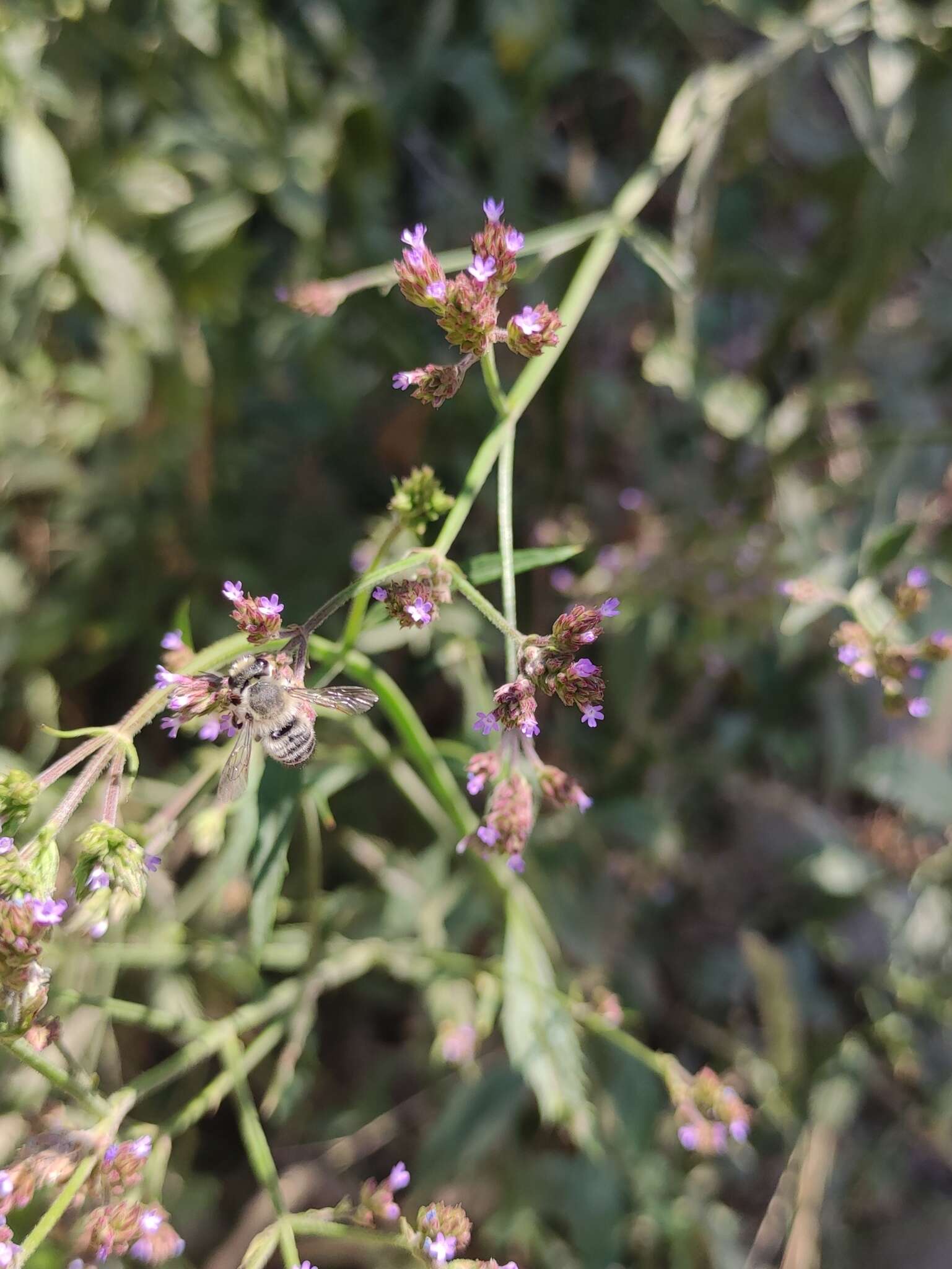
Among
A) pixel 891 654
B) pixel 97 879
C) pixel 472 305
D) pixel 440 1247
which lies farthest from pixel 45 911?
pixel 891 654

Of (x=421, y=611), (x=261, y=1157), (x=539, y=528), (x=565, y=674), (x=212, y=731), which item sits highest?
(x=421, y=611)

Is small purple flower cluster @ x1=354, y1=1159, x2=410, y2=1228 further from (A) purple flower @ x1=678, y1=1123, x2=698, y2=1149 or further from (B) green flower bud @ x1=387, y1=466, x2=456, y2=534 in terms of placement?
(B) green flower bud @ x1=387, y1=466, x2=456, y2=534

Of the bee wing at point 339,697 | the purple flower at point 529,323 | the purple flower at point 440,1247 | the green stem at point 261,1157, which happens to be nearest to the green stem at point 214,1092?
the green stem at point 261,1157

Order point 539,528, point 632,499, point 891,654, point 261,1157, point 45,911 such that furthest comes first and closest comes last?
point 632,499 → point 539,528 → point 891,654 → point 261,1157 → point 45,911

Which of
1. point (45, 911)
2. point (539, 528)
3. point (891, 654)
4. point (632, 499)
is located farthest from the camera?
point (632, 499)

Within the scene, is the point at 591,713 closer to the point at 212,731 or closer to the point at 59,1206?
the point at 212,731

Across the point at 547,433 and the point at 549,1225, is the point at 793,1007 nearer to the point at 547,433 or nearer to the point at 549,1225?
the point at 549,1225
